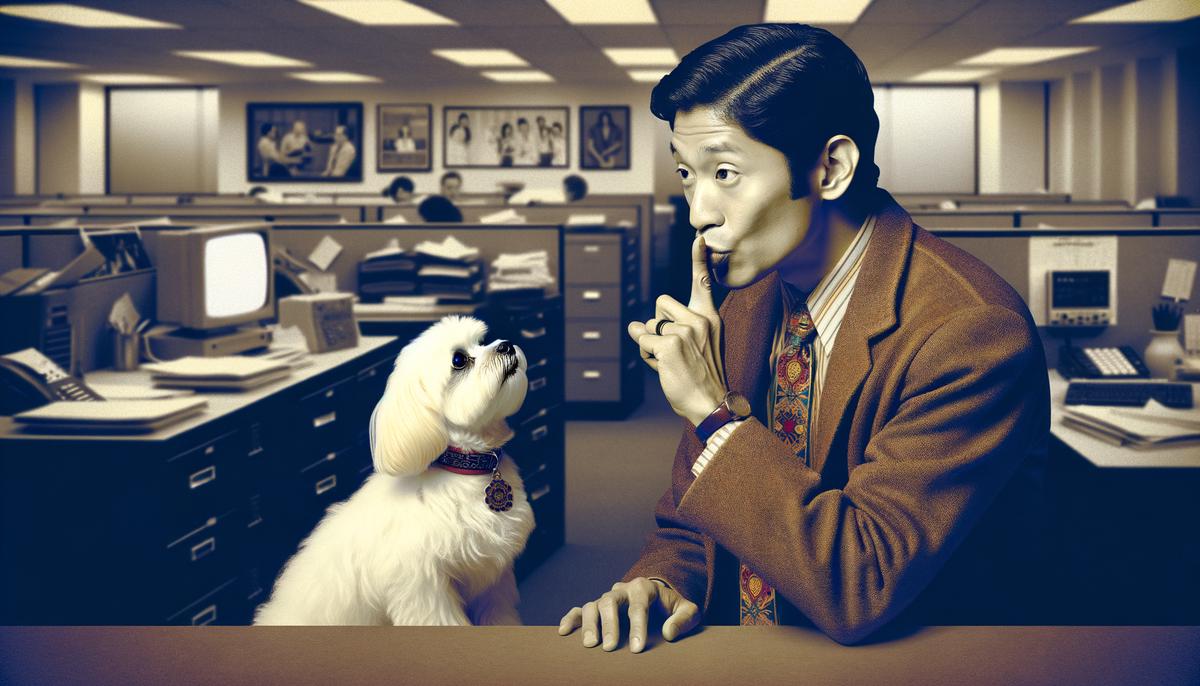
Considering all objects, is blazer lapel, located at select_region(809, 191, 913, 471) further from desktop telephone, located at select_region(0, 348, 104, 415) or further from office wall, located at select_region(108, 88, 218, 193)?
office wall, located at select_region(108, 88, 218, 193)

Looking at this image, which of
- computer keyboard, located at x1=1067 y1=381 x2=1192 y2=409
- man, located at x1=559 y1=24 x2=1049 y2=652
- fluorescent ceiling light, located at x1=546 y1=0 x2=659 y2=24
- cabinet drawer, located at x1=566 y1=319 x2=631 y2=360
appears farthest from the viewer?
fluorescent ceiling light, located at x1=546 y1=0 x2=659 y2=24

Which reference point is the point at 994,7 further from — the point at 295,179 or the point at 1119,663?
the point at 295,179

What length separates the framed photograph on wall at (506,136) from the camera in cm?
1264

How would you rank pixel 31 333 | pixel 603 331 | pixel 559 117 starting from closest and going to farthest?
pixel 31 333 → pixel 603 331 → pixel 559 117

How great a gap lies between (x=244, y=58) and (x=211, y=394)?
8.18 meters

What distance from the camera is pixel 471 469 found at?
4.87 ft

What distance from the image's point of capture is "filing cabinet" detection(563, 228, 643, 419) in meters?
5.62

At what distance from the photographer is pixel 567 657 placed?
0.69 meters

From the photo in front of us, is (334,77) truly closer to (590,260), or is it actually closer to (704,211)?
(590,260)

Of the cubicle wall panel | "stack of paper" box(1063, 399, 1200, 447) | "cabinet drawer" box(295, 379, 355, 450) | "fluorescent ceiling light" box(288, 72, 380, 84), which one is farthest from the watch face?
"fluorescent ceiling light" box(288, 72, 380, 84)

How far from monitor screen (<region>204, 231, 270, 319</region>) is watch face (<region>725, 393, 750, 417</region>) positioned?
240 centimetres

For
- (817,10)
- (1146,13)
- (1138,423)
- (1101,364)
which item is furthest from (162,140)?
(1138,423)

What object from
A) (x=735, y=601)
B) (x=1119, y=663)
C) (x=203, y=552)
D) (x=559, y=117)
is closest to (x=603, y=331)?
(x=203, y=552)

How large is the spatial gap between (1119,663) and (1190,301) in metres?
2.49
